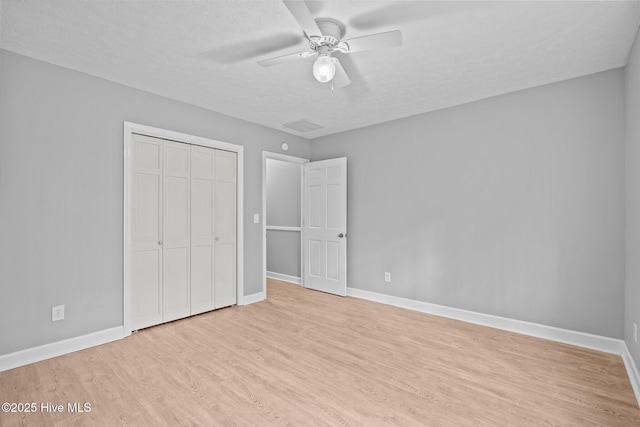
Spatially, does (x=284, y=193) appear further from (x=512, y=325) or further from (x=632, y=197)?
(x=632, y=197)

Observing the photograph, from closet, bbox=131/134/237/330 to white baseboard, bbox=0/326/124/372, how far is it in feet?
0.86

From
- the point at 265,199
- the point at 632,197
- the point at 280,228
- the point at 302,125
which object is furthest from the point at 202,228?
the point at 632,197

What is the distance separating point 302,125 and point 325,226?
1.61m

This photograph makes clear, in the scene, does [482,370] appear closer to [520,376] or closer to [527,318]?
[520,376]

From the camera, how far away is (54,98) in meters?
2.72

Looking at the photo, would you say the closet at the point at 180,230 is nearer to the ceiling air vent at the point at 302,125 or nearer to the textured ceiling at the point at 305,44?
the textured ceiling at the point at 305,44

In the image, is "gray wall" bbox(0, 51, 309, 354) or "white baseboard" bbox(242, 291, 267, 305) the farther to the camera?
"white baseboard" bbox(242, 291, 267, 305)

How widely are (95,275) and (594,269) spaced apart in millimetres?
4751

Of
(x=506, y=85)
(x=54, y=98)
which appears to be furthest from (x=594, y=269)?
(x=54, y=98)

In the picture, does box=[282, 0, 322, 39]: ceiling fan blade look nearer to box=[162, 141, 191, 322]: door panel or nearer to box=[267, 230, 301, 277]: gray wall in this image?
box=[162, 141, 191, 322]: door panel

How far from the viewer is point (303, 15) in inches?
69.1

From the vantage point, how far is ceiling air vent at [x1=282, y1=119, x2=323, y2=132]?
433 centimetres

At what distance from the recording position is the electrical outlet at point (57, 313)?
8.83 ft

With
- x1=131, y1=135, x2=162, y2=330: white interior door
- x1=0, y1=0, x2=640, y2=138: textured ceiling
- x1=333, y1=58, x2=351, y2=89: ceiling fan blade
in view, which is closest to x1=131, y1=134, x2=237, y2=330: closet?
x1=131, y1=135, x2=162, y2=330: white interior door
